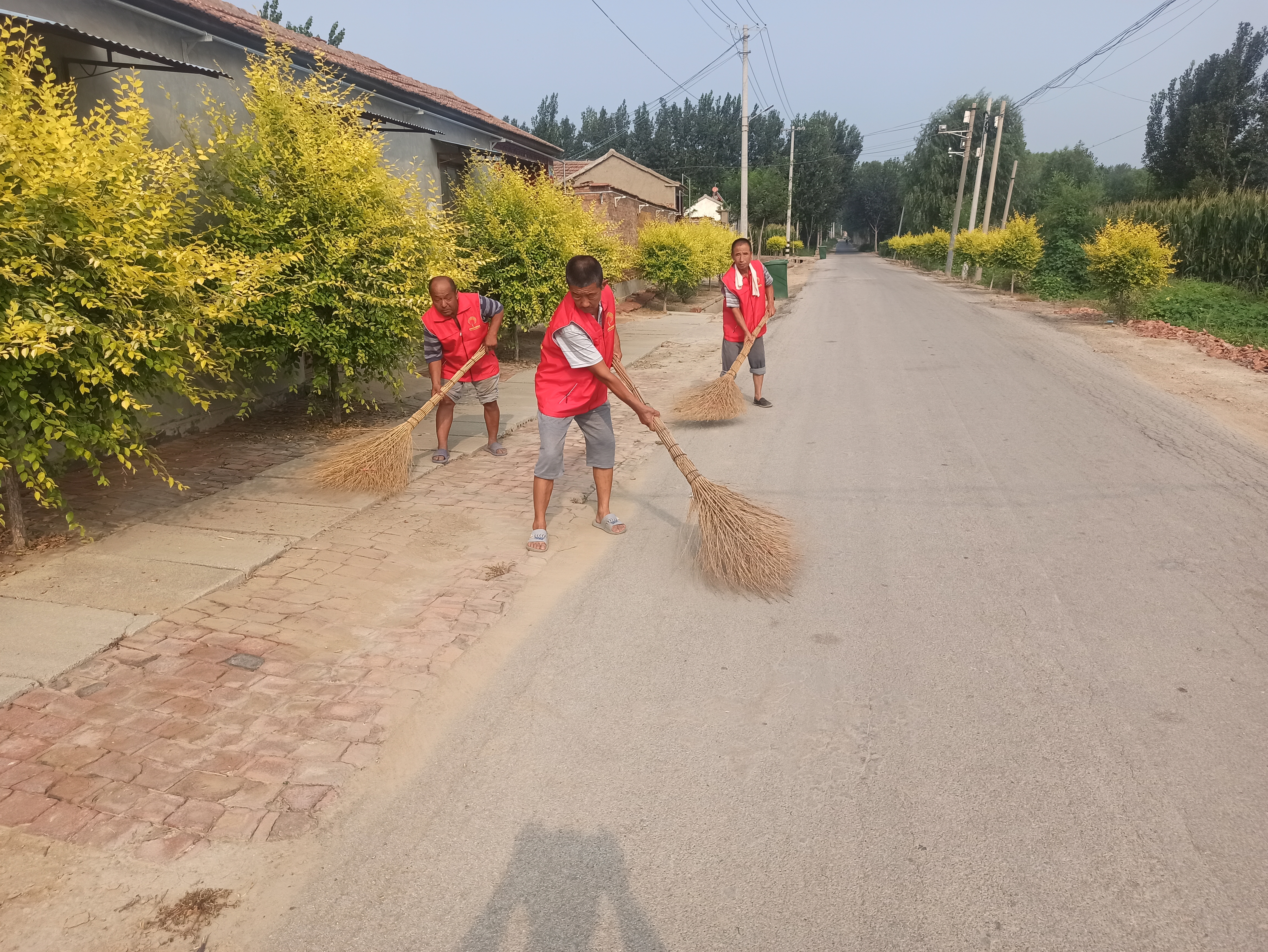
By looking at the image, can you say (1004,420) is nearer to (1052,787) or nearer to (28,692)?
(1052,787)

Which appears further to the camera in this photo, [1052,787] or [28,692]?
[28,692]

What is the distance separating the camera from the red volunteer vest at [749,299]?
826 cm

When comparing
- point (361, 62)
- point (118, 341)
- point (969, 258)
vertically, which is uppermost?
point (361, 62)

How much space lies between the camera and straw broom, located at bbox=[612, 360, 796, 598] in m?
4.30

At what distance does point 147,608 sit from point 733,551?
2952mm

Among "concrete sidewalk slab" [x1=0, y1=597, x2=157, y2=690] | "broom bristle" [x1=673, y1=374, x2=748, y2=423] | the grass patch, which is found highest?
"concrete sidewalk slab" [x1=0, y1=597, x2=157, y2=690]

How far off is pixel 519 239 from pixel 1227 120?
4201 cm

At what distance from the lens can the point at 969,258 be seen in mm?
31469

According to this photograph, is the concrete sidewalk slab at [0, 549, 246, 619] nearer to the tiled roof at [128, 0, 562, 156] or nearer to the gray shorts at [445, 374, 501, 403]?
the gray shorts at [445, 374, 501, 403]

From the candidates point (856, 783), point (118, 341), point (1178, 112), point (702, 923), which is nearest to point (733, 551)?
point (856, 783)

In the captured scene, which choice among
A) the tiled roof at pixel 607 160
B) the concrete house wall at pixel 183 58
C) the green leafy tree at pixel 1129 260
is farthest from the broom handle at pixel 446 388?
the tiled roof at pixel 607 160

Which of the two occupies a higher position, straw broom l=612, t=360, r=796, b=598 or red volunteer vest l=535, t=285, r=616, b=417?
red volunteer vest l=535, t=285, r=616, b=417

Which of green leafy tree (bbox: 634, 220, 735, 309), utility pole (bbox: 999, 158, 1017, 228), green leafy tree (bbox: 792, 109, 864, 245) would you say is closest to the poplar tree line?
green leafy tree (bbox: 792, 109, 864, 245)

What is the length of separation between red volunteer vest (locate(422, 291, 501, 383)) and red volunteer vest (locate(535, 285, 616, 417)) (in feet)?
5.26
